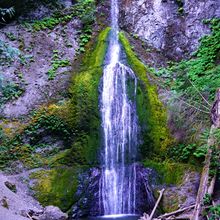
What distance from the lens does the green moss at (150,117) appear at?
10.5 meters

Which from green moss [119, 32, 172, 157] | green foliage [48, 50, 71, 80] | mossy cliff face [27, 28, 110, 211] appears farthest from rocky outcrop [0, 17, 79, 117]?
green moss [119, 32, 172, 157]

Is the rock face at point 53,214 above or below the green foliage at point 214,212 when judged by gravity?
below

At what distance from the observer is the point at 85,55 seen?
13695 millimetres

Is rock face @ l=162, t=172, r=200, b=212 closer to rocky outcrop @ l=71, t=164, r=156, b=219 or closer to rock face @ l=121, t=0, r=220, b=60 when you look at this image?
rocky outcrop @ l=71, t=164, r=156, b=219

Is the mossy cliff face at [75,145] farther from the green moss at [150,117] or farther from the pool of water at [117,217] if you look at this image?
the green moss at [150,117]

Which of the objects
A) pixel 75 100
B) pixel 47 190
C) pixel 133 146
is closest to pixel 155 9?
pixel 75 100

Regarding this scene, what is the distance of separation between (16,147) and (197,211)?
6258 mm

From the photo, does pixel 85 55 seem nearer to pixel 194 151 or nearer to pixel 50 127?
pixel 50 127

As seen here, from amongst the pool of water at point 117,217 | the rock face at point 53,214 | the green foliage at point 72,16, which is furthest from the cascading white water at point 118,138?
the green foliage at point 72,16

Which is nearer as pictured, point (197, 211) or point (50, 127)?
point (197, 211)

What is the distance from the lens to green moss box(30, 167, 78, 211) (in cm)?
962

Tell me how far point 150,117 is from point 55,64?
4.57 m

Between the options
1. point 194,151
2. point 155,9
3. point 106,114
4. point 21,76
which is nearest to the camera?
point 194,151

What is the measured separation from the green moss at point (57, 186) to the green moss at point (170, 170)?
7.72 ft
